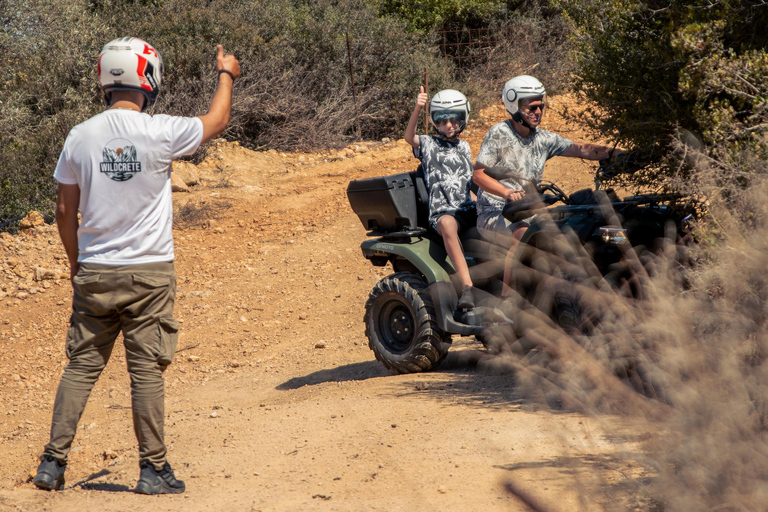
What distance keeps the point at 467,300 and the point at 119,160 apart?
109 inches

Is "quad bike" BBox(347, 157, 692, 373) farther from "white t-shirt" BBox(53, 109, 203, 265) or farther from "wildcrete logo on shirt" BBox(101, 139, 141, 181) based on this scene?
"wildcrete logo on shirt" BBox(101, 139, 141, 181)

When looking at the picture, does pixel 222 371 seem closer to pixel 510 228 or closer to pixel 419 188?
pixel 419 188

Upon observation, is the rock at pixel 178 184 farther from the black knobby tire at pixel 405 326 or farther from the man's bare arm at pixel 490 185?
the man's bare arm at pixel 490 185

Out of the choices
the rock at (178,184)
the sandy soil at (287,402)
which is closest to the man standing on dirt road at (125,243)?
the sandy soil at (287,402)

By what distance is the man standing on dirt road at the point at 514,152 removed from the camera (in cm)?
534

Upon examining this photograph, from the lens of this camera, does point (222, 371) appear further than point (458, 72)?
No

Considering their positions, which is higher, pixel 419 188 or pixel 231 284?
pixel 419 188

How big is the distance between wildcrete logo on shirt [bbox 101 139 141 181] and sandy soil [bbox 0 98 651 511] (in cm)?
147

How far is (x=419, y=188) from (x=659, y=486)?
385cm

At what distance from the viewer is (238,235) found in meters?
11.4

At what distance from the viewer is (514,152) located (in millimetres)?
5477

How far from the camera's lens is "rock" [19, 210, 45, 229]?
10992 millimetres

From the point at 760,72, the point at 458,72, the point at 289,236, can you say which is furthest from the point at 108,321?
the point at 458,72

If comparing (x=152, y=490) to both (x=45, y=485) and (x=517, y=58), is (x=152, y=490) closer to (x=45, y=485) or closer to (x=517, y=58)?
(x=45, y=485)
